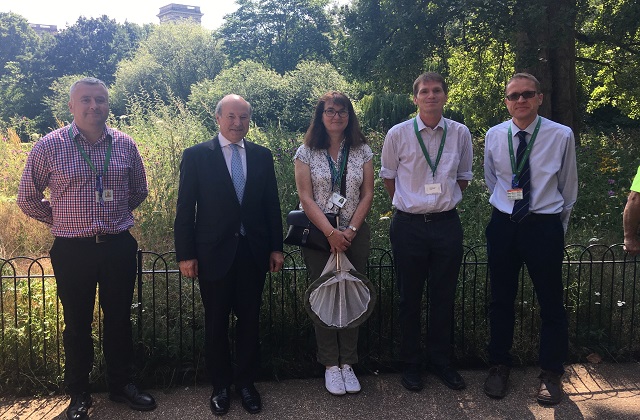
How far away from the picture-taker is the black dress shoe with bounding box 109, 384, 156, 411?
3.71 metres

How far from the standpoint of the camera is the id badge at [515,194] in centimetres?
367

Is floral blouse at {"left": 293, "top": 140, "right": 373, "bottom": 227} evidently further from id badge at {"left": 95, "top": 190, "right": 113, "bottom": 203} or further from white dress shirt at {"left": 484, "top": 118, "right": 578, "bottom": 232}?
id badge at {"left": 95, "top": 190, "right": 113, "bottom": 203}

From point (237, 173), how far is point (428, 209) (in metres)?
1.35

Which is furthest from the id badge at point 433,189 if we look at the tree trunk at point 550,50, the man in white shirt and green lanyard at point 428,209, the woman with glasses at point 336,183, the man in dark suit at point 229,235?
the tree trunk at point 550,50

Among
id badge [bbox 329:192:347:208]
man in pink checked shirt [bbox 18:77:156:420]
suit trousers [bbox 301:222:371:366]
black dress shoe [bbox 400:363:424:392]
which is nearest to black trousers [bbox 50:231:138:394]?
man in pink checked shirt [bbox 18:77:156:420]

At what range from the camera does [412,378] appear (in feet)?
13.2

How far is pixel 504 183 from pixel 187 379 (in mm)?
2788

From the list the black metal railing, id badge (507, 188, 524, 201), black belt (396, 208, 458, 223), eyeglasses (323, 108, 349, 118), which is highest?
eyeglasses (323, 108, 349, 118)

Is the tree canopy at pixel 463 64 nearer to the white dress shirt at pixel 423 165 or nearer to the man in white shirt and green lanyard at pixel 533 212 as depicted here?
the man in white shirt and green lanyard at pixel 533 212

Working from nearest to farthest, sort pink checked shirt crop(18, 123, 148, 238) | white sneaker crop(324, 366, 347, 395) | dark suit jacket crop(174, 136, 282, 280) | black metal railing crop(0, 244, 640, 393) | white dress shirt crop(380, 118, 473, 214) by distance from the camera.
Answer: pink checked shirt crop(18, 123, 148, 238) < dark suit jacket crop(174, 136, 282, 280) < white dress shirt crop(380, 118, 473, 214) < white sneaker crop(324, 366, 347, 395) < black metal railing crop(0, 244, 640, 393)

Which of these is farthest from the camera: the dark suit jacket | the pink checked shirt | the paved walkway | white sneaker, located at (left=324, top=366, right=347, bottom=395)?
white sneaker, located at (left=324, top=366, right=347, bottom=395)

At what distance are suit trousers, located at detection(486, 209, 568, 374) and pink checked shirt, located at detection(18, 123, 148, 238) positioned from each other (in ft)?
8.56

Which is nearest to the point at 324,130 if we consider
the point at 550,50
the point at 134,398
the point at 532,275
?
the point at 532,275

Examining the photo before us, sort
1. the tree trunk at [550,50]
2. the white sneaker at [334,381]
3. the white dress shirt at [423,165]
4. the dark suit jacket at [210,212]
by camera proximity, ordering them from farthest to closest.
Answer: the tree trunk at [550,50] < the white sneaker at [334,381] < the white dress shirt at [423,165] < the dark suit jacket at [210,212]
